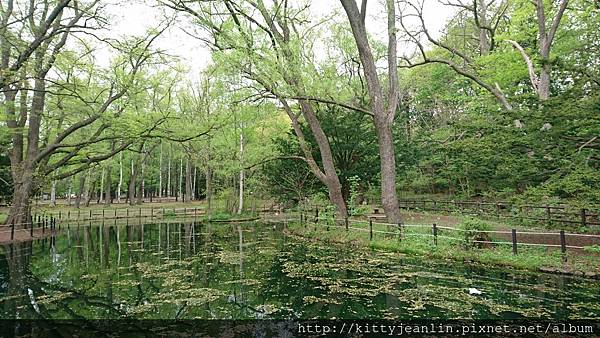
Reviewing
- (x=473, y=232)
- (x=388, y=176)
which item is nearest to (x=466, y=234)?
(x=473, y=232)

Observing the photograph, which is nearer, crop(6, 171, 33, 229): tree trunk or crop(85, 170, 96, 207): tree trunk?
crop(6, 171, 33, 229): tree trunk

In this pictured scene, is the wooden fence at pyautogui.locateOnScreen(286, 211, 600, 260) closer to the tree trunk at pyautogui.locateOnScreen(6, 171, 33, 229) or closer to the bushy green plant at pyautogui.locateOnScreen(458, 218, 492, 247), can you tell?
the bushy green plant at pyautogui.locateOnScreen(458, 218, 492, 247)

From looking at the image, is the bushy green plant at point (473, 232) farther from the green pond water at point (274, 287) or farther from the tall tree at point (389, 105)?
the tall tree at point (389, 105)

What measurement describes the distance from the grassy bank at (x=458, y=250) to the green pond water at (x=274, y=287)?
60 cm

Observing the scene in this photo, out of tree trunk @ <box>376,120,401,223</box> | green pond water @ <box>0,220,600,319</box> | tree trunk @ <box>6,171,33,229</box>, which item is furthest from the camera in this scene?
tree trunk @ <box>6,171,33,229</box>

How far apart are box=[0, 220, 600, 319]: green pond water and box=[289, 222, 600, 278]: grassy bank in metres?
0.60

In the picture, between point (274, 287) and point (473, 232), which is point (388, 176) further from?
point (274, 287)

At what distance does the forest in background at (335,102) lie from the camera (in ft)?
30.9

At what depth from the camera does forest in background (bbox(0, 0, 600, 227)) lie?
30.9ft

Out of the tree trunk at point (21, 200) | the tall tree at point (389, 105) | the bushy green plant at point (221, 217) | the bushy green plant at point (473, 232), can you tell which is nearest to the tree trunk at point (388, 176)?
the tall tree at point (389, 105)

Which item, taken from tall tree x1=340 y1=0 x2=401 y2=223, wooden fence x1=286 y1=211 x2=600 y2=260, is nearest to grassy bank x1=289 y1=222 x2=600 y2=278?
wooden fence x1=286 y1=211 x2=600 y2=260

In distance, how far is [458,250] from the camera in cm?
1093

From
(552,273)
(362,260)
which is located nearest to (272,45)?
(362,260)

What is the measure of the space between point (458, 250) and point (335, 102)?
22.6 feet
